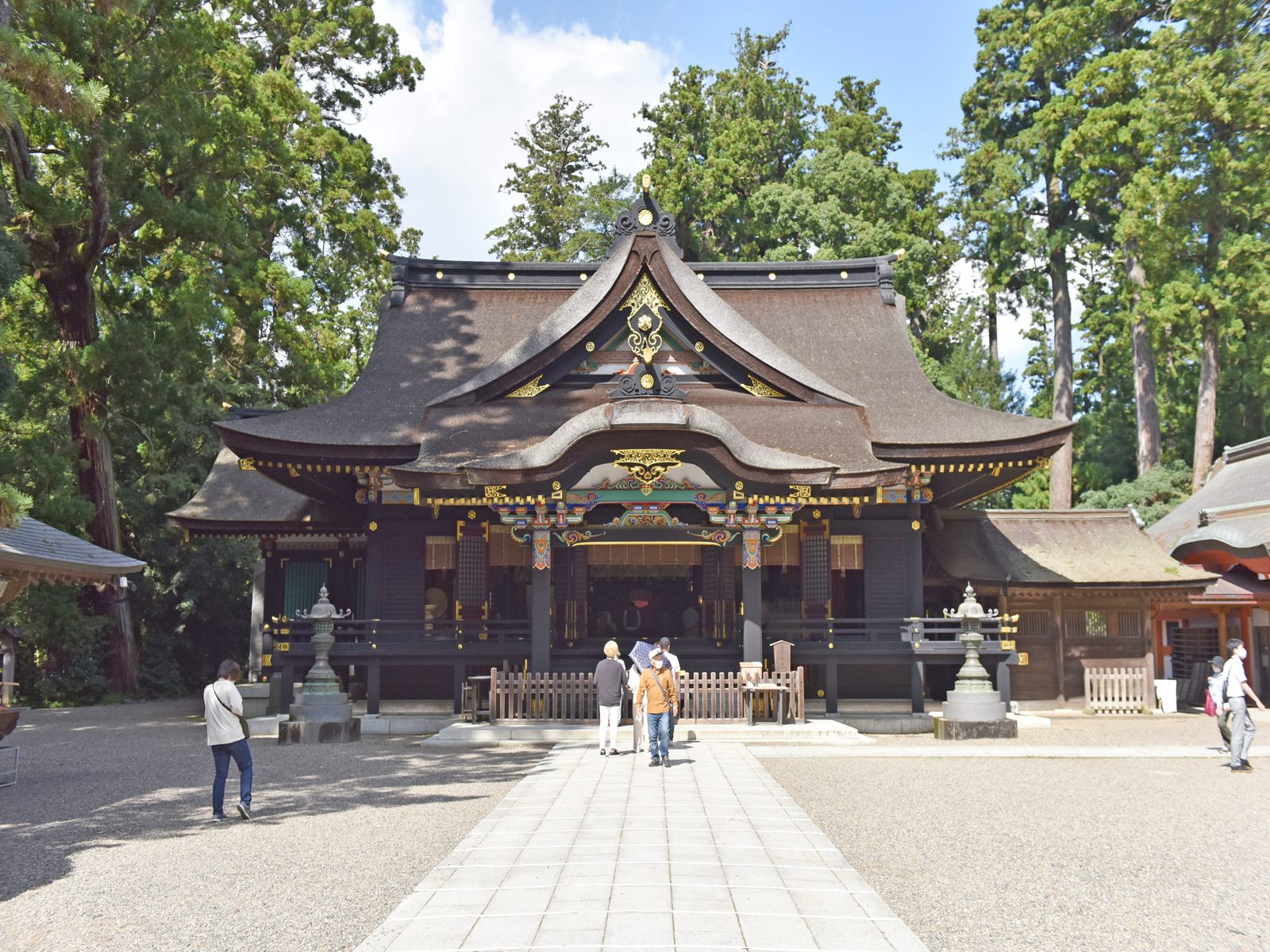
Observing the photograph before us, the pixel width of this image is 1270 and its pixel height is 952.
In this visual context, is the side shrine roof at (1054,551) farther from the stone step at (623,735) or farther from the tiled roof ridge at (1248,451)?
the tiled roof ridge at (1248,451)

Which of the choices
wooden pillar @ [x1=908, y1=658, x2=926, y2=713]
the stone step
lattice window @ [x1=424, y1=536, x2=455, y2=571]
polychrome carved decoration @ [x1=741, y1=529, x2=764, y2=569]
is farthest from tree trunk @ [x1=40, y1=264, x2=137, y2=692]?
wooden pillar @ [x1=908, y1=658, x2=926, y2=713]

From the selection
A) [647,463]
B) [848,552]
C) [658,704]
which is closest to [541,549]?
[647,463]

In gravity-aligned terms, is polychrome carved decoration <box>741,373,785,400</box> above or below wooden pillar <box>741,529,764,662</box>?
above

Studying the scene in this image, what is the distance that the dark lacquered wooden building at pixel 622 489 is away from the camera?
17.2 meters

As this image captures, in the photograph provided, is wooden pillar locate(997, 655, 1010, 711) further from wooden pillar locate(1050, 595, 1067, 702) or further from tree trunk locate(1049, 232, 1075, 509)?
tree trunk locate(1049, 232, 1075, 509)

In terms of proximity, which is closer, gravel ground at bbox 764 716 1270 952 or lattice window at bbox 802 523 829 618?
gravel ground at bbox 764 716 1270 952

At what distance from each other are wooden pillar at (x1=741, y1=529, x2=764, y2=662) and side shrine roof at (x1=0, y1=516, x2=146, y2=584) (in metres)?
9.36

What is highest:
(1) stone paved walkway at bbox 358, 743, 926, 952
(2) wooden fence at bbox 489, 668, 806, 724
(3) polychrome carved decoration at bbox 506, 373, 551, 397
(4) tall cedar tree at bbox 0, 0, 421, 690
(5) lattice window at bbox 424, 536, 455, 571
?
(4) tall cedar tree at bbox 0, 0, 421, 690

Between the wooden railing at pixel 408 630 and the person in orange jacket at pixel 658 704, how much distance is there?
19.2 feet

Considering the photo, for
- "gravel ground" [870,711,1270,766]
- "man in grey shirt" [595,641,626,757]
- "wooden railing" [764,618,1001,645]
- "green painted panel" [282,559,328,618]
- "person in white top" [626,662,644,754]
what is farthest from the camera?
"green painted panel" [282,559,328,618]

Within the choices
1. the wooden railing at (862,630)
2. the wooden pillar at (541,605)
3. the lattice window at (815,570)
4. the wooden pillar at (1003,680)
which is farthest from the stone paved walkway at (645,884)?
the wooden pillar at (1003,680)

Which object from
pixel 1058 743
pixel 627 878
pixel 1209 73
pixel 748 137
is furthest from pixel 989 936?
pixel 748 137

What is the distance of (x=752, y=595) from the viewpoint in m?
17.3

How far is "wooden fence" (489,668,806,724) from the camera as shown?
1664cm
